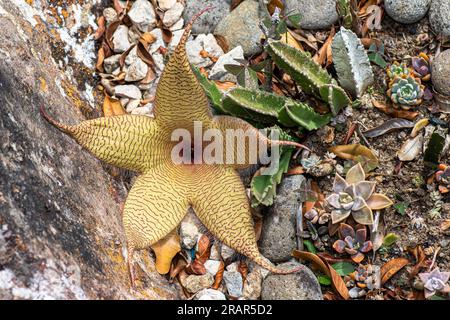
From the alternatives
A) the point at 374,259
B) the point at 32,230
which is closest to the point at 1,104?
the point at 32,230

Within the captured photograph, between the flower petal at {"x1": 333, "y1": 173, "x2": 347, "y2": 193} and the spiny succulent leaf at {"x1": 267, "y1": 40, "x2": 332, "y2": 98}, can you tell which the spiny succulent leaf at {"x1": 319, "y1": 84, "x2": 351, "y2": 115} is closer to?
the spiny succulent leaf at {"x1": 267, "y1": 40, "x2": 332, "y2": 98}

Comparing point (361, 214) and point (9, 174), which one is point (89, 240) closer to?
point (9, 174)

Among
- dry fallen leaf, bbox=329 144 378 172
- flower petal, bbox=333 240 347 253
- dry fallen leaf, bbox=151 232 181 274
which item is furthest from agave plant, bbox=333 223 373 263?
dry fallen leaf, bbox=151 232 181 274

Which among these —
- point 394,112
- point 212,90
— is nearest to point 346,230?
point 394,112

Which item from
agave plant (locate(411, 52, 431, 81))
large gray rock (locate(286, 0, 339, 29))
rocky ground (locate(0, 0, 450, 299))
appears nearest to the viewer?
Answer: rocky ground (locate(0, 0, 450, 299))

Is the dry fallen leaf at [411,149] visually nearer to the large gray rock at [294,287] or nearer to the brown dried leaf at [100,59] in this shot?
the large gray rock at [294,287]

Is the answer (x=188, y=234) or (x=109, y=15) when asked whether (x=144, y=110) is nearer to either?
(x=109, y=15)

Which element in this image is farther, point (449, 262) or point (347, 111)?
point (347, 111)
